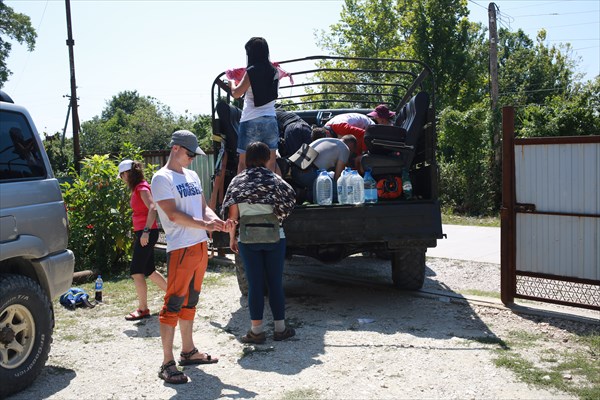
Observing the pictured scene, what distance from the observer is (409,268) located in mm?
7266

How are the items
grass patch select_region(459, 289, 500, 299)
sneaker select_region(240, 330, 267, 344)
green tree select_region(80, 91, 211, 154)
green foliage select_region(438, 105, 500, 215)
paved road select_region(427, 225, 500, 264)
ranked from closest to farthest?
sneaker select_region(240, 330, 267, 344)
grass patch select_region(459, 289, 500, 299)
paved road select_region(427, 225, 500, 264)
green foliage select_region(438, 105, 500, 215)
green tree select_region(80, 91, 211, 154)

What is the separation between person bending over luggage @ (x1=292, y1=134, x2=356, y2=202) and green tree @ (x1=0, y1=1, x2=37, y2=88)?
34718 millimetres

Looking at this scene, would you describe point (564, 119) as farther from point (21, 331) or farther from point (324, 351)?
point (21, 331)

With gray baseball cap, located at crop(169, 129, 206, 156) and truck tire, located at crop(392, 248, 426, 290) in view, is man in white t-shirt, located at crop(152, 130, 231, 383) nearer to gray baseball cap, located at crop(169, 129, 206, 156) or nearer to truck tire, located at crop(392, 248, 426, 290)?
gray baseball cap, located at crop(169, 129, 206, 156)

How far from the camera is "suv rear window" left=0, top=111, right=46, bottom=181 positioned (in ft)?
15.2

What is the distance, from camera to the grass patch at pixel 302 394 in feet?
14.0

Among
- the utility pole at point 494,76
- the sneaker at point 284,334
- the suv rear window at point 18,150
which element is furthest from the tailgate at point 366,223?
the utility pole at point 494,76

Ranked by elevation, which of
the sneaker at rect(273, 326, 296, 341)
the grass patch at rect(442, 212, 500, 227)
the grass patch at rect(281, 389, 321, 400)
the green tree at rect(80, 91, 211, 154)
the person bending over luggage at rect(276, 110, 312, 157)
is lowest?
the grass patch at rect(281, 389, 321, 400)

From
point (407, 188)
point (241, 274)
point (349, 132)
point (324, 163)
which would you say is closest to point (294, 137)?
point (349, 132)

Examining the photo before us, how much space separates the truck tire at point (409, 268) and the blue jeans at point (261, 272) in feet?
6.68

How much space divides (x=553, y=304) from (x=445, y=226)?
755 centimetres

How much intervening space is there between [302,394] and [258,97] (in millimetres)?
3449

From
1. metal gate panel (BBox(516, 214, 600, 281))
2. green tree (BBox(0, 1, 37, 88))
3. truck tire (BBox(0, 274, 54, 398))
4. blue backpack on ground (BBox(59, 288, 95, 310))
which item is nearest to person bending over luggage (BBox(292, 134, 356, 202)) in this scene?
metal gate panel (BBox(516, 214, 600, 281))

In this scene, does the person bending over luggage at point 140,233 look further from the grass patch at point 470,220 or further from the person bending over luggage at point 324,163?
the grass patch at point 470,220
